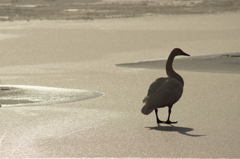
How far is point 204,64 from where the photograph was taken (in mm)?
15633

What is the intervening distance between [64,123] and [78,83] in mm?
4031

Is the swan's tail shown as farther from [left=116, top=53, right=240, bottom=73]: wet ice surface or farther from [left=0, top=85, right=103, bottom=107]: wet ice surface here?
[left=116, top=53, right=240, bottom=73]: wet ice surface

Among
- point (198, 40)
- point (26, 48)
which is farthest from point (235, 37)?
point (26, 48)

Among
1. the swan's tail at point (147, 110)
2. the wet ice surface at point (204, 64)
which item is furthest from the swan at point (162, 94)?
the wet ice surface at point (204, 64)

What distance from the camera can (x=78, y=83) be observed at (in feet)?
40.6

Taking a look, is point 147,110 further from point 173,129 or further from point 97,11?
point 97,11

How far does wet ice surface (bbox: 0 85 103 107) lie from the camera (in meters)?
10.2

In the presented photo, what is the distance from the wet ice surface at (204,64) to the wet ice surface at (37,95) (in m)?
4.24

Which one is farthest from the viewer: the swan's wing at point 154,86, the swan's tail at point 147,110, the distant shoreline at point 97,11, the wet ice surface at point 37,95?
→ the distant shoreline at point 97,11

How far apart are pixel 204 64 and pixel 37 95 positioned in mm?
6192

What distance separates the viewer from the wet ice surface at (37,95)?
10156mm

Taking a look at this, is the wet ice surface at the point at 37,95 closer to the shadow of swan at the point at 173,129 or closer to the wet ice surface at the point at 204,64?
the shadow of swan at the point at 173,129

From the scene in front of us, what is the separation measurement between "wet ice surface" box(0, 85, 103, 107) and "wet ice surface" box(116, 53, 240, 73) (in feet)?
13.9

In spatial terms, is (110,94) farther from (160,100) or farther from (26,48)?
(26,48)
